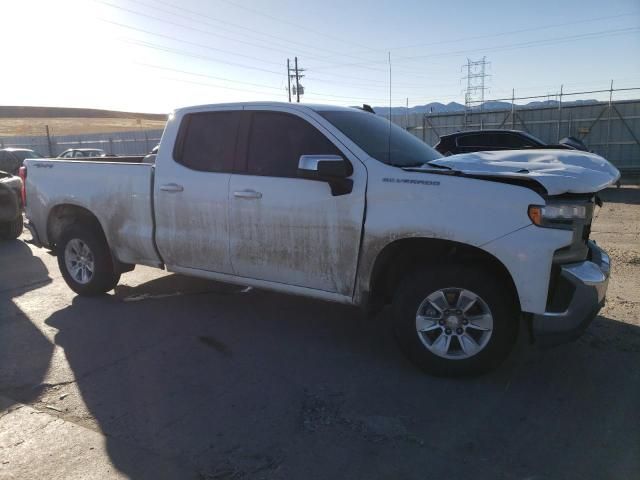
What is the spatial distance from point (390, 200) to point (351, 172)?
0.39 m

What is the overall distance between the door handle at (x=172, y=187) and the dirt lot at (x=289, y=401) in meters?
1.29

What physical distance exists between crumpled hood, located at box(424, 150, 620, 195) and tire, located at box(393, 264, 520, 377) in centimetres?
71

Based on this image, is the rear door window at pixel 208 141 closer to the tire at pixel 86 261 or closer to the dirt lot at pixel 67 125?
the tire at pixel 86 261

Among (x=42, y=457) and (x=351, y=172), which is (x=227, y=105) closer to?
(x=351, y=172)

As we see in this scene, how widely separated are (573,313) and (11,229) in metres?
9.71

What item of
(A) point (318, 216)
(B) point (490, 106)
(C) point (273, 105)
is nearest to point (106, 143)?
(B) point (490, 106)

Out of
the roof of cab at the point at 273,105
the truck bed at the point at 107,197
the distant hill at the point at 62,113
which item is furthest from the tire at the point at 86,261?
the distant hill at the point at 62,113

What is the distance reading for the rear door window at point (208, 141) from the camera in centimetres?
466

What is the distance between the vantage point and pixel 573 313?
130 inches

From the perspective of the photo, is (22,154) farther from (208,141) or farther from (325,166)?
(325,166)

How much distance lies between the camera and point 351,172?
3891 mm

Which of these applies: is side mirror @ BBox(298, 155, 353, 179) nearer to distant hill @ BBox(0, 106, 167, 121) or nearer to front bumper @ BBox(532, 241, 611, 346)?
front bumper @ BBox(532, 241, 611, 346)

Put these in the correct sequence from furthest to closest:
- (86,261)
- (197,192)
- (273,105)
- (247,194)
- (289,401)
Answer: (86,261)
(197,192)
(273,105)
(247,194)
(289,401)

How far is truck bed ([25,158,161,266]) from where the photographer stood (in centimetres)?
512
